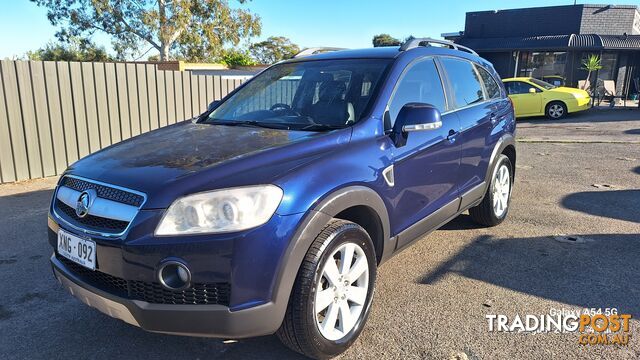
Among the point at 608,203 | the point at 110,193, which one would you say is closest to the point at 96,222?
the point at 110,193

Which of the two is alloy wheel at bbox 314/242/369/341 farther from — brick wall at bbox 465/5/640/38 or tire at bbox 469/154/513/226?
brick wall at bbox 465/5/640/38

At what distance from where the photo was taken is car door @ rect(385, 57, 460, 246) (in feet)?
10.2

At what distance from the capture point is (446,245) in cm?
438

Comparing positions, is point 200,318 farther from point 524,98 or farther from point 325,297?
point 524,98

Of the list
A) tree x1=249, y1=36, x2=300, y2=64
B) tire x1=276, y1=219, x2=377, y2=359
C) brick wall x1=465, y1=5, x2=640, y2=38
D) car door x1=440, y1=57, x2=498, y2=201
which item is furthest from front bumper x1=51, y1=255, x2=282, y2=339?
tree x1=249, y1=36, x2=300, y2=64

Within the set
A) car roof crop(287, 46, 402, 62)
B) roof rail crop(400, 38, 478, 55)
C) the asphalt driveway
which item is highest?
roof rail crop(400, 38, 478, 55)

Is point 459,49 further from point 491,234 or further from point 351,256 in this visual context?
point 351,256

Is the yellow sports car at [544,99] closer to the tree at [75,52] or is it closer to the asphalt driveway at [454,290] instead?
the asphalt driveway at [454,290]

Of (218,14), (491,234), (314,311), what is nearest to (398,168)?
(314,311)

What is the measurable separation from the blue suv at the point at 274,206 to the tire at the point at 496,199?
97 centimetres

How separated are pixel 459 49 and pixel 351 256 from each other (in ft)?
9.26

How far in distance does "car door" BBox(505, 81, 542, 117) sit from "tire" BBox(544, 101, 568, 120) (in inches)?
11.2

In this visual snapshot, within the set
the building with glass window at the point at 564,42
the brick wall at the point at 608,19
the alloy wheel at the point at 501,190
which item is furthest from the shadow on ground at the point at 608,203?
the brick wall at the point at 608,19

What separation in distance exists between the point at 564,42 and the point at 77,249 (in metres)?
24.5
